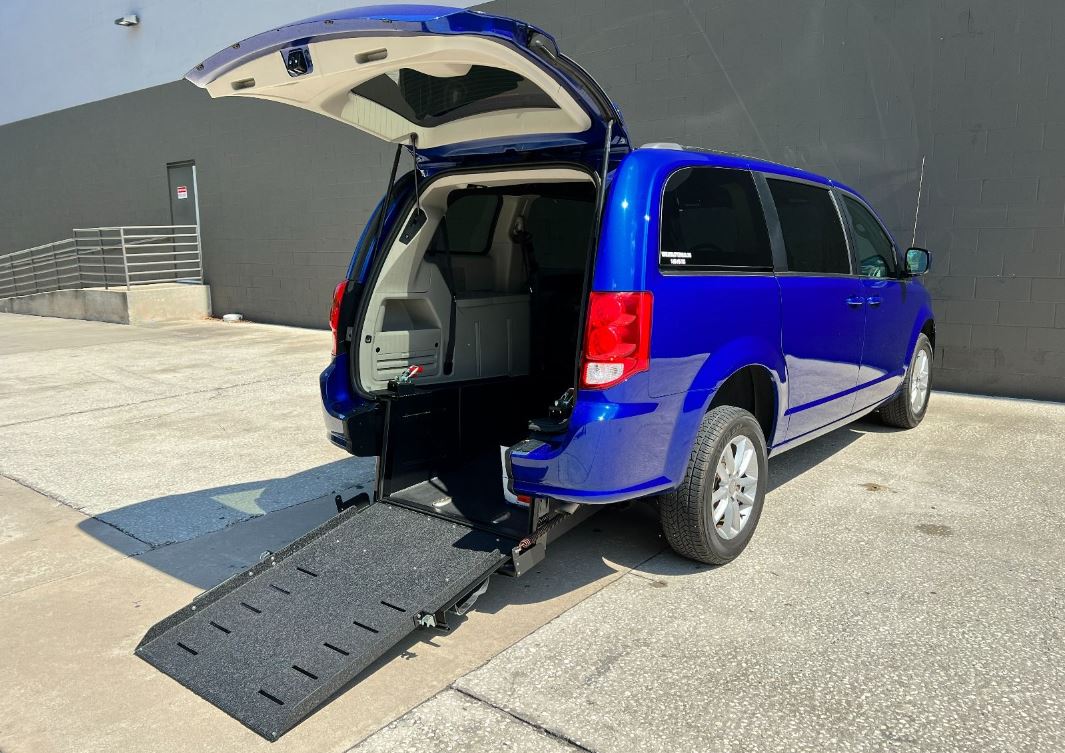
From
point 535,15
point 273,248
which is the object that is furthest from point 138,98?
point 535,15

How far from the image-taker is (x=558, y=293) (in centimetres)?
493

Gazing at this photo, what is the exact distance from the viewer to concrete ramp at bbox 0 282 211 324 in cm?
1441

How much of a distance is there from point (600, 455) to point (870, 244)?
320 cm

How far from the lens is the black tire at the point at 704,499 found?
3.57 m

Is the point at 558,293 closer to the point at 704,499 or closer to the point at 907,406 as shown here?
the point at 704,499

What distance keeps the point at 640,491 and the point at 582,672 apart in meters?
0.77

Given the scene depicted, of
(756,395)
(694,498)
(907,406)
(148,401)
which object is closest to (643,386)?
(694,498)

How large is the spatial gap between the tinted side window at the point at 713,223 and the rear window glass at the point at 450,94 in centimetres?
70

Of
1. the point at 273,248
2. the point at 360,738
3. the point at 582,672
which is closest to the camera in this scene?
the point at 360,738

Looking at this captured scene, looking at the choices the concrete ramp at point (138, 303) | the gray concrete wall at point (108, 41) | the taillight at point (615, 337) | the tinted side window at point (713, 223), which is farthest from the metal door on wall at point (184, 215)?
the taillight at point (615, 337)

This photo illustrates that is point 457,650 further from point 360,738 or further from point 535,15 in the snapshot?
point 535,15

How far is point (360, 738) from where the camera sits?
263 centimetres

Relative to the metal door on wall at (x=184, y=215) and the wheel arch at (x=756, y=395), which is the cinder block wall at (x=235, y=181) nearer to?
the metal door on wall at (x=184, y=215)

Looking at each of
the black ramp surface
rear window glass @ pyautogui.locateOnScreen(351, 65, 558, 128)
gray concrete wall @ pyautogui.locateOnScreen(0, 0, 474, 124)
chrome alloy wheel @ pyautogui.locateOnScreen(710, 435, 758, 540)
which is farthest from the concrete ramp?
chrome alloy wheel @ pyautogui.locateOnScreen(710, 435, 758, 540)
